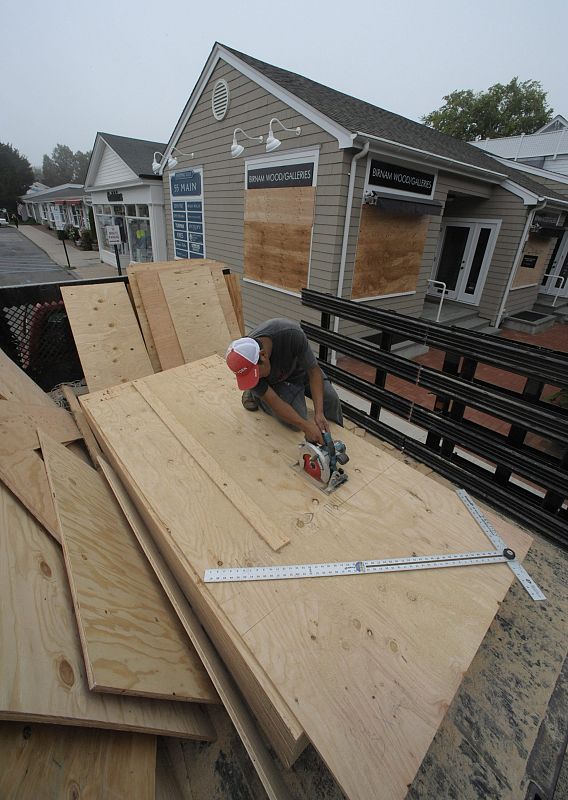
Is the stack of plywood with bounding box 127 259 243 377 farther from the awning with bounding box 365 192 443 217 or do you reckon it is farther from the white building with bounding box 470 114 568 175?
the white building with bounding box 470 114 568 175

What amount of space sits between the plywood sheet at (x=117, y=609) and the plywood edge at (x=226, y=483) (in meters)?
0.64

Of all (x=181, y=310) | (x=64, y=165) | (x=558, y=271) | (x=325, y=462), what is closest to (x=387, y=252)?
(x=181, y=310)

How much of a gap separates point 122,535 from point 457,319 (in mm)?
9314

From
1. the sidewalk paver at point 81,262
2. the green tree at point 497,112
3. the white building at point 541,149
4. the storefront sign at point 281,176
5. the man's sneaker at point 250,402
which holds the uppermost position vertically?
the green tree at point 497,112

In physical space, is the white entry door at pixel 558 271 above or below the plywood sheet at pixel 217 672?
above

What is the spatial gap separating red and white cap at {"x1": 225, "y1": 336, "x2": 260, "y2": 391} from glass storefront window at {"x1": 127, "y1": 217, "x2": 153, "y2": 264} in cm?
1221

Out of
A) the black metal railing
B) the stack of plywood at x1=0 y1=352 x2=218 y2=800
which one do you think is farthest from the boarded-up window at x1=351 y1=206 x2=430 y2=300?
the stack of plywood at x1=0 y1=352 x2=218 y2=800

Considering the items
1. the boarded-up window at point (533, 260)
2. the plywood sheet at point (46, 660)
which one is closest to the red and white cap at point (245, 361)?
the plywood sheet at point (46, 660)

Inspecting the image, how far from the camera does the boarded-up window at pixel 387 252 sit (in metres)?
6.16

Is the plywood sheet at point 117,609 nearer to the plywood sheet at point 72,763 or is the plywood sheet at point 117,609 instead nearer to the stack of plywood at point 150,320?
the plywood sheet at point 72,763

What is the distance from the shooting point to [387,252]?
6602 millimetres

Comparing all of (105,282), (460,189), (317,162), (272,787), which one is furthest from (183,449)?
(460,189)

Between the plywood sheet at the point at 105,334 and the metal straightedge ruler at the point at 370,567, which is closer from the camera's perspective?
the metal straightedge ruler at the point at 370,567

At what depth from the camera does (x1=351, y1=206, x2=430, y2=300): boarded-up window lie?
20.2 feet
